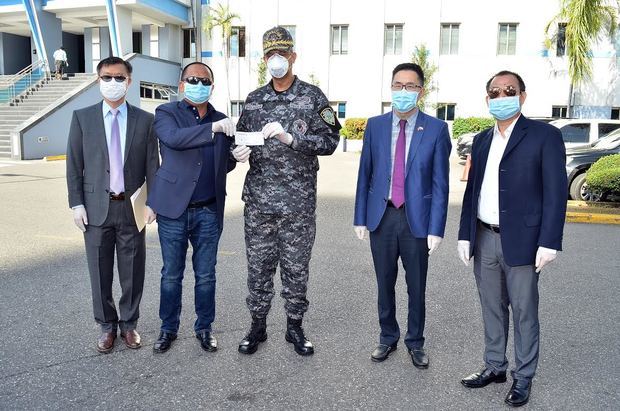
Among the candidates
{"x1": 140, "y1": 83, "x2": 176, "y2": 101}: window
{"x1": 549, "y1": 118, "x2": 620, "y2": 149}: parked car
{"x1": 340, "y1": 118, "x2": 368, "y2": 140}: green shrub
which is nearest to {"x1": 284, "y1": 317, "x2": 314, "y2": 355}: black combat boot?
{"x1": 549, "y1": 118, "x2": 620, "y2": 149}: parked car

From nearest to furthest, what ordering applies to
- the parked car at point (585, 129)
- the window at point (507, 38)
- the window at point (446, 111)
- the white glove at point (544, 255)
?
the white glove at point (544, 255) < the parked car at point (585, 129) < the window at point (507, 38) < the window at point (446, 111)

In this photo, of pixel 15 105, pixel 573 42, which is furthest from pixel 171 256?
pixel 15 105

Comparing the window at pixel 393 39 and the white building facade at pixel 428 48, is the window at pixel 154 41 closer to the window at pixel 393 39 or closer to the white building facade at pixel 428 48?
the white building facade at pixel 428 48

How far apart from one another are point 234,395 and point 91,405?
32.8 inches

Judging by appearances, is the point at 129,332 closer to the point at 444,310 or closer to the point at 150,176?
the point at 150,176

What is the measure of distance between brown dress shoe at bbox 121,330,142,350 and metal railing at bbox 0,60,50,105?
22.9 meters

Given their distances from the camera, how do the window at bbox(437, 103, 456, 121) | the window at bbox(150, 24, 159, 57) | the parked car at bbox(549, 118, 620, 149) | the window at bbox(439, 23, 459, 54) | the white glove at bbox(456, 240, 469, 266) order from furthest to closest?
the window at bbox(150, 24, 159, 57)
the window at bbox(437, 103, 456, 121)
the window at bbox(439, 23, 459, 54)
the parked car at bbox(549, 118, 620, 149)
the white glove at bbox(456, 240, 469, 266)

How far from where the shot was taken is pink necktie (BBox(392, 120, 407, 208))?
3.78 m

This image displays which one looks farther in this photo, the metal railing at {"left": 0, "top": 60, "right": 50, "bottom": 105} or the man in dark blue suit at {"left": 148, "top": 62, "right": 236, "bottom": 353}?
the metal railing at {"left": 0, "top": 60, "right": 50, "bottom": 105}

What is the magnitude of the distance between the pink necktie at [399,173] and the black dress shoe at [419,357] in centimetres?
104

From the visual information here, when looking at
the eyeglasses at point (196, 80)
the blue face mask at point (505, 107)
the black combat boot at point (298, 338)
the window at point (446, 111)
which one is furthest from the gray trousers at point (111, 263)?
the window at point (446, 111)

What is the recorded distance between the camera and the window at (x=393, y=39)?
2692cm

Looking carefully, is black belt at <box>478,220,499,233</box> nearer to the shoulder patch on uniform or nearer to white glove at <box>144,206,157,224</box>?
the shoulder patch on uniform

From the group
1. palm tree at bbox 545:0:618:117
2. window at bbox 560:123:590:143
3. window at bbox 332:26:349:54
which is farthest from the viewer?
window at bbox 332:26:349:54
